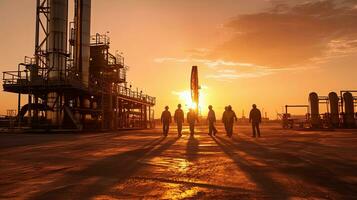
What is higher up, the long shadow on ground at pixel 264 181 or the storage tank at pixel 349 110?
the storage tank at pixel 349 110

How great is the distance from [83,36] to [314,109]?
22.7 metres

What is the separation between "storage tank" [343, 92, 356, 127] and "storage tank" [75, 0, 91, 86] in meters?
25.1

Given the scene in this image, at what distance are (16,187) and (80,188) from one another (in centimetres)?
95

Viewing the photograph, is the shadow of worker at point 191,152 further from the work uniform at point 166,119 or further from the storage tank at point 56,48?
the storage tank at point 56,48

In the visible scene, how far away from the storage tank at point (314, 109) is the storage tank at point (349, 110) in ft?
11.1

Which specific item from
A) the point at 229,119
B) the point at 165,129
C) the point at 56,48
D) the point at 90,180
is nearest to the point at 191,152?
the point at 90,180

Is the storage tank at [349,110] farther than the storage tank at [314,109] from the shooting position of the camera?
Yes

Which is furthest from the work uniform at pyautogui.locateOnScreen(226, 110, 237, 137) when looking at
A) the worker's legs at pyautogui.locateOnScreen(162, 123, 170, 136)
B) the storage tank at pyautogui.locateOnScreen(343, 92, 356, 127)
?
the storage tank at pyautogui.locateOnScreen(343, 92, 356, 127)

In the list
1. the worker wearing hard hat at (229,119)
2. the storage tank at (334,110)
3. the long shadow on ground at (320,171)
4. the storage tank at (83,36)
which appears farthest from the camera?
the storage tank at (334,110)

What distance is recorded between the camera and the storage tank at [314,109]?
31373 mm

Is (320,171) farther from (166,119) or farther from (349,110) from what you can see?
(349,110)

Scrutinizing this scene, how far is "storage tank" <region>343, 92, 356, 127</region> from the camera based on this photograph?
107 ft

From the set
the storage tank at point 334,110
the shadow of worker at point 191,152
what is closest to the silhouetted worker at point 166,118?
the shadow of worker at point 191,152

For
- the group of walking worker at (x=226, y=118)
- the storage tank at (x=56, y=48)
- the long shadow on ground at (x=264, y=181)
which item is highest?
the storage tank at (x=56, y=48)
